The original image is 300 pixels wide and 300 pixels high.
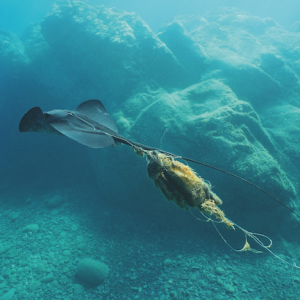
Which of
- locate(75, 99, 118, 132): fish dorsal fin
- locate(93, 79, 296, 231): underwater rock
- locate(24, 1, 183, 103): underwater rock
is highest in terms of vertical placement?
locate(24, 1, 183, 103): underwater rock

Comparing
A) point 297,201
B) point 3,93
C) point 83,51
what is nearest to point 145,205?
point 297,201

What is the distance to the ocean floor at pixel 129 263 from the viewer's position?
19.1 ft

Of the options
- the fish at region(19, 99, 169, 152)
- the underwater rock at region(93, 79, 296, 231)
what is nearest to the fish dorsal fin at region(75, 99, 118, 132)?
the fish at region(19, 99, 169, 152)

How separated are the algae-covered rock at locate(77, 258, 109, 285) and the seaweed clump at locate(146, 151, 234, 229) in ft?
22.0

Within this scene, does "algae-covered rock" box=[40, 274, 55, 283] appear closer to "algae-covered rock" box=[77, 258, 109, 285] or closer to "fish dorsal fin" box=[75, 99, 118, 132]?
"algae-covered rock" box=[77, 258, 109, 285]

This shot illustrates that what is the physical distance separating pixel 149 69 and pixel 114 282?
42.8ft

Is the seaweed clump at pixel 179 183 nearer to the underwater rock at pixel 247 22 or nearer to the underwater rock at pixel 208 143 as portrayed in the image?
the underwater rock at pixel 208 143

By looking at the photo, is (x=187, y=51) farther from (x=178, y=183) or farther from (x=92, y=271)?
(x=92, y=271)

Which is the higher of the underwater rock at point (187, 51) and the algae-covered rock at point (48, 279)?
the underwater rock at point (187, 51)

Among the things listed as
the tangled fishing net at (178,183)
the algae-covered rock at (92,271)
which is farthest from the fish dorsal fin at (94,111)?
the algae-covered rock at (92,271)

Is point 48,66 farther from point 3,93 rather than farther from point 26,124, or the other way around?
point 26,124

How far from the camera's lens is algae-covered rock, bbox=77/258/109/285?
6.40 meters

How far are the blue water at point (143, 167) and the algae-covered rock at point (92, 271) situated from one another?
1.6 inches

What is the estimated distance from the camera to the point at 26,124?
258cm
